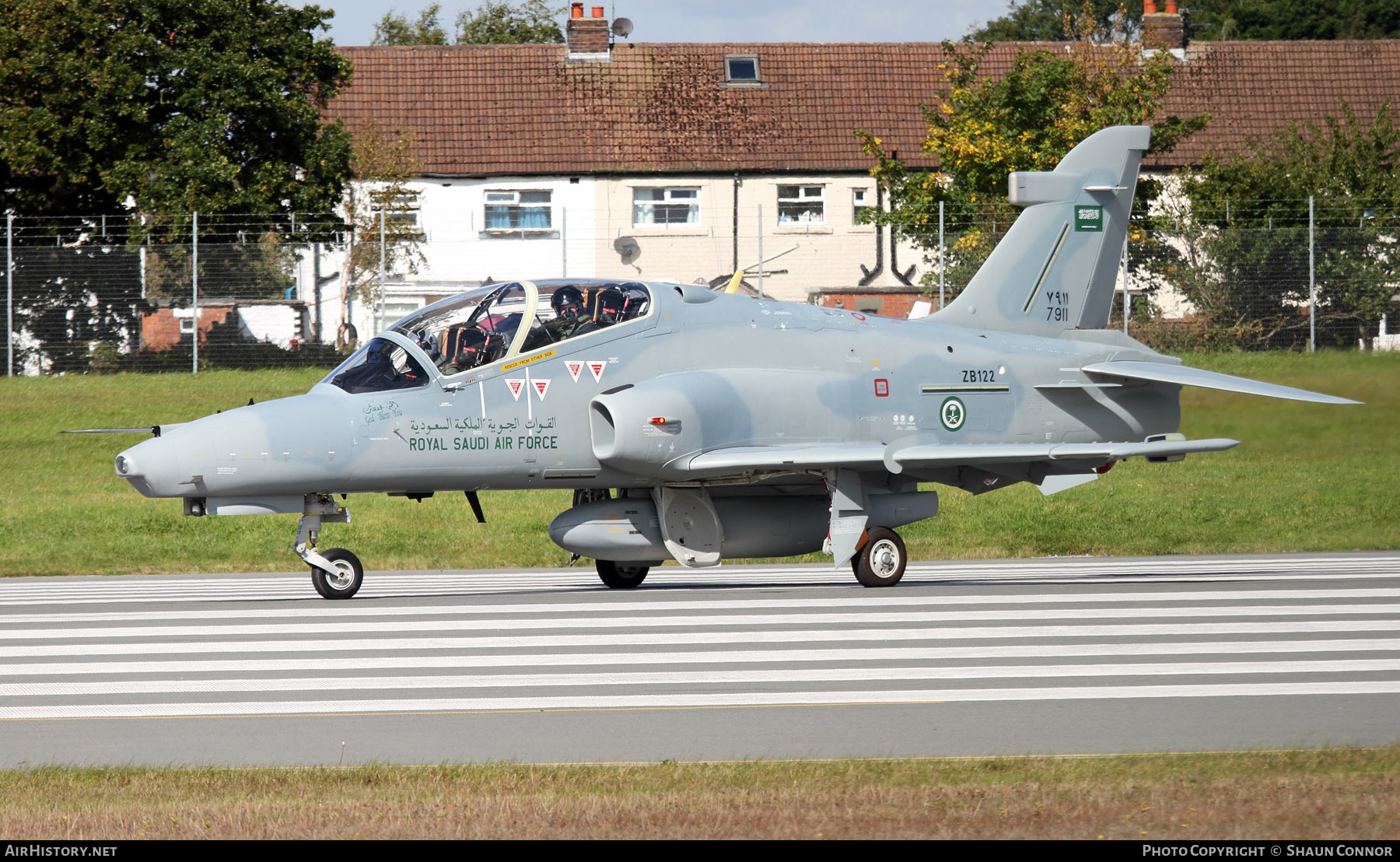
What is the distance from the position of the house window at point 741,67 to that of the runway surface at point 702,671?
33.6 m

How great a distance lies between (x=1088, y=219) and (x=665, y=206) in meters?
27.9

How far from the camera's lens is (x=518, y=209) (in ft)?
146

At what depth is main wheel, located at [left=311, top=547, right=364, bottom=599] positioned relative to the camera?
46.7 ft

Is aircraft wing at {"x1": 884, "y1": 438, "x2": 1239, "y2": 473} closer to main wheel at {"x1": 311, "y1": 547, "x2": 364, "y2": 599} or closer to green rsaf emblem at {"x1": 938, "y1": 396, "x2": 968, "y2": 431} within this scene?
green rsaf emblem at {"x1": 938, "y1": 396, "x2": 968, "y2": 431}

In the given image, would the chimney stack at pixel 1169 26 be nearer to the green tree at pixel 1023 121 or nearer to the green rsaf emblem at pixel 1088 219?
the green tree at pixel 1023 121

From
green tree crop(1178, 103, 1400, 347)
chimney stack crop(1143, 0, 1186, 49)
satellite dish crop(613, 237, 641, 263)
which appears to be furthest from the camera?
chimney stack crop(1143, 0, 1186, 49)

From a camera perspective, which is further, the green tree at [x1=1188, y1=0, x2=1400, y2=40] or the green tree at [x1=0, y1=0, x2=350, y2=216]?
the green tree at [x1=1188, y1=0, x2=1400, y2=40]

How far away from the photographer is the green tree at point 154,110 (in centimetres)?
3073

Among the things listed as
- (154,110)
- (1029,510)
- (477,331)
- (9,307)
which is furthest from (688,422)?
(154,110)

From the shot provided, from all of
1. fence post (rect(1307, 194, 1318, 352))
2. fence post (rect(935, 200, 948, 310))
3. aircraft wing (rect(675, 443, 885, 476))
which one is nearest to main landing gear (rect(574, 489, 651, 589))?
aircraft wing (rect(675, 443, 885, 476))

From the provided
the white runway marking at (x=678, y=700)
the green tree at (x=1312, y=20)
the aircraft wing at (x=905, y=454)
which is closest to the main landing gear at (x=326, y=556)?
the aircraft wing at (x=905, y=454)

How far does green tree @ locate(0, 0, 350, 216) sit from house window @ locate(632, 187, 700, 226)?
13.4 metres

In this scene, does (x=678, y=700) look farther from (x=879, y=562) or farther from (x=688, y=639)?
(x=879, y=562)
